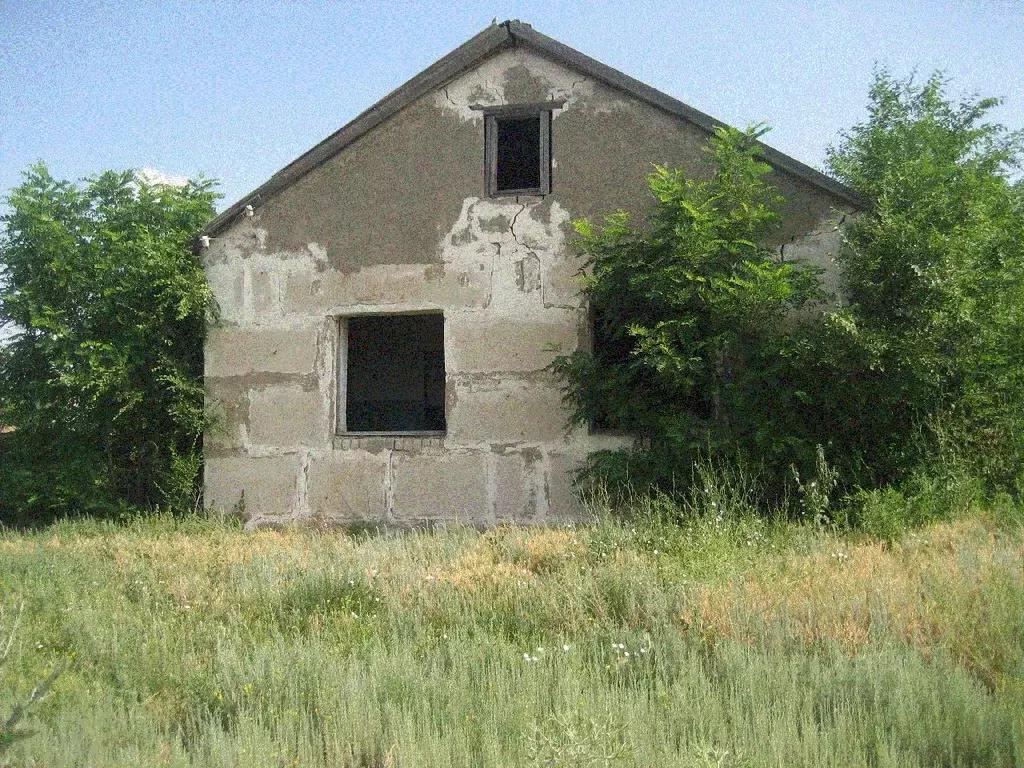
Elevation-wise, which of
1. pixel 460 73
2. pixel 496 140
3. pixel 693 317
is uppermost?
pixel 460 73

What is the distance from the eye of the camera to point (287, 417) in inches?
441

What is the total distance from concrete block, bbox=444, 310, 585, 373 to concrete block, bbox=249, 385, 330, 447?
1.77m

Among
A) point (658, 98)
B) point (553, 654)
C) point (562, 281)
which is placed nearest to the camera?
point (553, 654)

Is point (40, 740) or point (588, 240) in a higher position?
Result: point (588, 240)

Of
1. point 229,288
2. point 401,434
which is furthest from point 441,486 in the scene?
point 229,288

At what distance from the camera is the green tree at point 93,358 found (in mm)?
11523

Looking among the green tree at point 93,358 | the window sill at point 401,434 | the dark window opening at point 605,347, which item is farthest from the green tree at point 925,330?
the green tree at point 93,358

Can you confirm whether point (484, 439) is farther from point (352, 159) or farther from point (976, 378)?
point (976, 378)

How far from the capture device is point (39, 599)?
6.88 meters

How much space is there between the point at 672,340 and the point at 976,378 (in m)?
3.04

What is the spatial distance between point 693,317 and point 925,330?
2.15 metres

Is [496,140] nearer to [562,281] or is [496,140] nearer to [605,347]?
[562,281]

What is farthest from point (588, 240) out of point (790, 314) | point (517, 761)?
point (517, 761)

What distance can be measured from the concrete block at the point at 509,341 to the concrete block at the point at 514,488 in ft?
3.47
